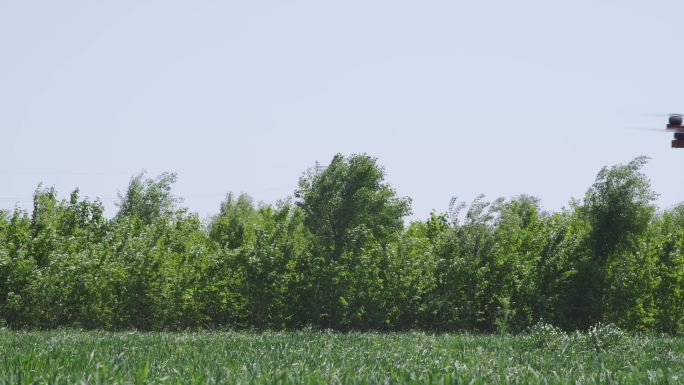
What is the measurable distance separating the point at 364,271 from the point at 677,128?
25.5 meters

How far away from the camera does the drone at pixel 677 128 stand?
1506cm

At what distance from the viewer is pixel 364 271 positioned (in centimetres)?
3984

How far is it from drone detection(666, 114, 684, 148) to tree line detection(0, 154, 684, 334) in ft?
78.0

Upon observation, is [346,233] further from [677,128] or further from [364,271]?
[677,128]

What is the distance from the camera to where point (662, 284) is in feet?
145

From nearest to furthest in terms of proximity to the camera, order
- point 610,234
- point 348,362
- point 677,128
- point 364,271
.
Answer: point 348,362 < point 677,128 < point 364,271 < point 610,234

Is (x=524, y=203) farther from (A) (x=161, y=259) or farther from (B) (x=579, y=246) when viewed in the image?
(A) (x=161, y=259)

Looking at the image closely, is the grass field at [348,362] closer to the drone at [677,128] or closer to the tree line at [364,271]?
the drone at [677,128]

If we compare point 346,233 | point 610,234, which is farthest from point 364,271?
point 610,234

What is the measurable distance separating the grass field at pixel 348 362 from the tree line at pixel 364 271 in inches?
545

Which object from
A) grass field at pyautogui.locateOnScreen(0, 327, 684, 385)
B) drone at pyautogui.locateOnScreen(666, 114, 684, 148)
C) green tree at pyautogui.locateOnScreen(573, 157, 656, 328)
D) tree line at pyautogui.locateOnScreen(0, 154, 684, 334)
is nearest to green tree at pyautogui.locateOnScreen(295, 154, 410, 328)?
tree line at pyautogui.locateOnScreen(0, 154, 684, 334)

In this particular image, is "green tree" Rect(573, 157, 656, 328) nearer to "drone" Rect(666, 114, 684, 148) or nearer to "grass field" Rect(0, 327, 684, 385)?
"grass field" Rect(0, 327, 684, 385)

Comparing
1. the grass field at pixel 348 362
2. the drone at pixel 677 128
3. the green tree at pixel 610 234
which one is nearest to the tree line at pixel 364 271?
the green tree at pixel 610 234

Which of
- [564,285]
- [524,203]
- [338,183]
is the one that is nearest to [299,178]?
[338,183]
